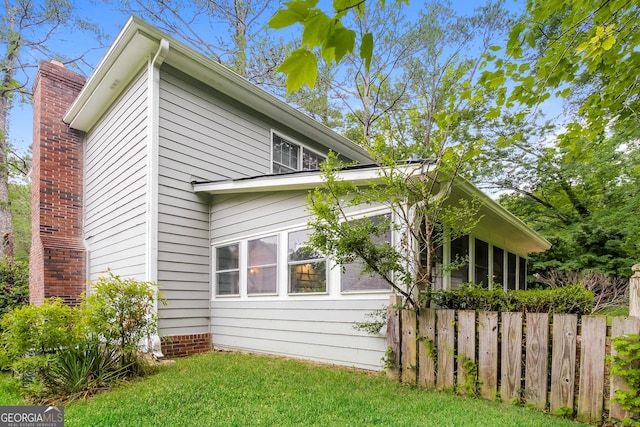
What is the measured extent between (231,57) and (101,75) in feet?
26.0

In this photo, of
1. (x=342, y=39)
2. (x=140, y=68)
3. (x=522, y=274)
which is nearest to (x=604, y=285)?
(x=522, y=274)

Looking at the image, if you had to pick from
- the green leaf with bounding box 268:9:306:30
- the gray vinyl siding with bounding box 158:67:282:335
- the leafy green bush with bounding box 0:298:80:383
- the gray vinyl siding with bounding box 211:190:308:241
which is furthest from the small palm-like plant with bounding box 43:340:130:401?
the green leaf with bounding box 268:9:306:30

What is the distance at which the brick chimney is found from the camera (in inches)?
307

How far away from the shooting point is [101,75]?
23.1 ft

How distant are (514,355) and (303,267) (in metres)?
3.24

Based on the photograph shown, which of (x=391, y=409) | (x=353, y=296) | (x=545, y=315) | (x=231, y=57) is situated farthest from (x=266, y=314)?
(x=231, y=57)

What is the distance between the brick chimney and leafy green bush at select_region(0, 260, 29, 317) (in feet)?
1.68

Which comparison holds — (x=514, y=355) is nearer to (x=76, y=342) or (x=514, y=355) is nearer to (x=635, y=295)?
(x=635, y=295)

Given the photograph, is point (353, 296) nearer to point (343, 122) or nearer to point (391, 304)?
point (391, 304)

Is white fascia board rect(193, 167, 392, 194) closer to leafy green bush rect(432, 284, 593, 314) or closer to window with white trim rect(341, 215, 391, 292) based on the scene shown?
window with white trim rect(341, 215, 391, 292)

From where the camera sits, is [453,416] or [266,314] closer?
[453,416]

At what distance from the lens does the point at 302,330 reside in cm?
574

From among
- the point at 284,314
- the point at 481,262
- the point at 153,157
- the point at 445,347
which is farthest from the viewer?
the point at 481,262

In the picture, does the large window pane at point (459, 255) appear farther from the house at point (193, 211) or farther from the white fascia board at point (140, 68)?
the white fascia board at point (140, 68)
